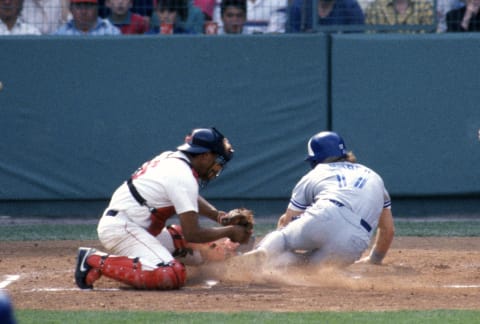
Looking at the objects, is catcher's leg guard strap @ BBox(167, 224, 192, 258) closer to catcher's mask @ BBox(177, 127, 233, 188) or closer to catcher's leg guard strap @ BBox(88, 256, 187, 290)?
catcher's leg guard strap @ BBox(88, 256, 187, 290)

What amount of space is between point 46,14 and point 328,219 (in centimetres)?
583

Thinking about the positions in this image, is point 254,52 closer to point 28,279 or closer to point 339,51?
point 339,51

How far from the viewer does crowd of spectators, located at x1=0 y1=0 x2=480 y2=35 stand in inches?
454

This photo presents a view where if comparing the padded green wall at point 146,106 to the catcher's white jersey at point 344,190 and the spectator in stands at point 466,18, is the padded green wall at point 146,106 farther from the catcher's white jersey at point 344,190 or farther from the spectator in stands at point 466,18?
the catcher's white jersey at point 344,190

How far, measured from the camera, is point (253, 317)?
5.68 metres

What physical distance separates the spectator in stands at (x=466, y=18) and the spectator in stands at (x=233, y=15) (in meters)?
2.55

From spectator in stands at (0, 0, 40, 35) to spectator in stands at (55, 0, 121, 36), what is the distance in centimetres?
37

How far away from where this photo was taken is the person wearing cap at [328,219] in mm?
7207

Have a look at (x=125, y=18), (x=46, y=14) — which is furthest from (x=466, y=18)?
(x=46, y=14)

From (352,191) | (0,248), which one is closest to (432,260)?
(352,191)

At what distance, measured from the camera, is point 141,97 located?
38.0 ft

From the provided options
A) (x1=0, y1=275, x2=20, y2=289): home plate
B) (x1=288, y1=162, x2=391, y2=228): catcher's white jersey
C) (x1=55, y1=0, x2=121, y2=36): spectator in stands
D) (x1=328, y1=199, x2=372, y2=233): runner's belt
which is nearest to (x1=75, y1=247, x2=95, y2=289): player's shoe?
(x1=0, y1=275, x2=20, y2=289): home plate

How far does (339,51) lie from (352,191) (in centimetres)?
450

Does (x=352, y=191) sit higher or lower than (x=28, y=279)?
higher
